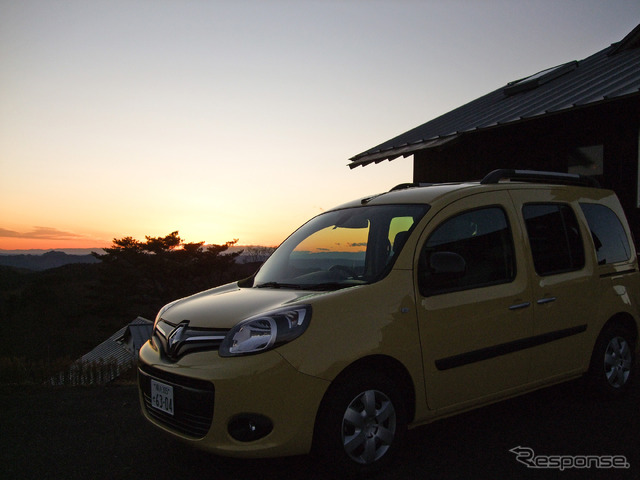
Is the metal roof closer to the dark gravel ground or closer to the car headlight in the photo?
the dark gravel ground

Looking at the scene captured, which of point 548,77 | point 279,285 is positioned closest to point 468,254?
point 279,285

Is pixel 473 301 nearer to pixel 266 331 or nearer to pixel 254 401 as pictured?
pixel 266 331

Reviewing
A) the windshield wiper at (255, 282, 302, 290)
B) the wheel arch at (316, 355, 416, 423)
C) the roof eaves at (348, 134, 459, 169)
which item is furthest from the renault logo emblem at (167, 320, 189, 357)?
the roof eaves at (348, 134, 459, 169)

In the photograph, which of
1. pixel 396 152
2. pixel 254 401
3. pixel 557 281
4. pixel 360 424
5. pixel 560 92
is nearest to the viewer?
pixel 254 401

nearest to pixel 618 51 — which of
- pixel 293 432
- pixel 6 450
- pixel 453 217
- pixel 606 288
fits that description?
pixel 606 288

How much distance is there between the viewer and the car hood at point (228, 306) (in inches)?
115

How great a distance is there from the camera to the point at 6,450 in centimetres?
353

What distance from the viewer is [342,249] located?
376 centimetres

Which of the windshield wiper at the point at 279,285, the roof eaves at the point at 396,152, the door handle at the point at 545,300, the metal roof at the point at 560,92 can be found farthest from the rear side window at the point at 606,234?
the roof eaves at the point at 396,152

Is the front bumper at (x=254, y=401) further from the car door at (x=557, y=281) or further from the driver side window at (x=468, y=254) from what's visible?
the car door at (x=557, y=281)

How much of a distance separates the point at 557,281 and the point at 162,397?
2.88m

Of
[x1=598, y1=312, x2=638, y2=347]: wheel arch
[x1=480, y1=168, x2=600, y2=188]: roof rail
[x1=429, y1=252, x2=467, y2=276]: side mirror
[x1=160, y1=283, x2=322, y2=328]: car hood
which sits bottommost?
[x1=598, y1=312, x2=638, y2=347]: wheel arch

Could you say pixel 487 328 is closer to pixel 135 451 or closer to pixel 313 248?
pixel 313 248

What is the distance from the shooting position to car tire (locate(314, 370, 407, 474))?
2732mm
